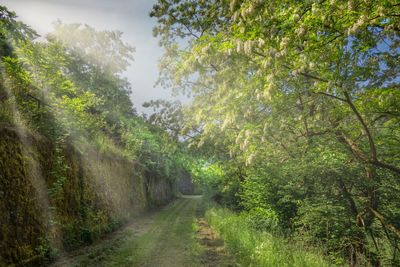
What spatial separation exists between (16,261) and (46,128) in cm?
445

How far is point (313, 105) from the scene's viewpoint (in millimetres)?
8336

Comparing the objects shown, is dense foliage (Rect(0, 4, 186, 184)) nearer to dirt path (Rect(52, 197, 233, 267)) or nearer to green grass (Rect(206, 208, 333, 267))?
dirt path (Rect(52, 197, 233, 267))

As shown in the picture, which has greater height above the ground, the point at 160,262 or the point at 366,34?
the point at 366,34

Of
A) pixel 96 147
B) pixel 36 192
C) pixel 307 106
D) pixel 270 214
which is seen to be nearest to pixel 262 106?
pixel 307 106

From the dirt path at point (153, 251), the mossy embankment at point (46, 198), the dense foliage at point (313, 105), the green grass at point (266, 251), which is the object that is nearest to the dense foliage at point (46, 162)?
the mossy embankment at point (46, 198)

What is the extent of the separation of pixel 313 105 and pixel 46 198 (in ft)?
28.2

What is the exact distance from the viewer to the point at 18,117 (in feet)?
27.8

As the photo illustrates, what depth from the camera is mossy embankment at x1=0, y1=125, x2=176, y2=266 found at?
6.80 metres

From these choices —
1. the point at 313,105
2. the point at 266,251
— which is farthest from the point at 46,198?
the point at 313,105

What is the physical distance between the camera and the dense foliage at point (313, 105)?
15.8 feet

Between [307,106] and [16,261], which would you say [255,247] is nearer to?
[307,106]

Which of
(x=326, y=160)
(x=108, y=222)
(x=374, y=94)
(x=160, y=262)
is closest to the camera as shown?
(x=374, y=94)

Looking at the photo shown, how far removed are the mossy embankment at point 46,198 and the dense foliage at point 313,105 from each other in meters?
4.86

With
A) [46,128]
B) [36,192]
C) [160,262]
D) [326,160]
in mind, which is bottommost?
[160,262]
